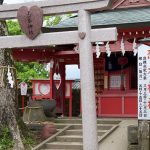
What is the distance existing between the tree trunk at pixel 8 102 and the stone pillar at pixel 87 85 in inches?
184

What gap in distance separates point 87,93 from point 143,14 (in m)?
8.03

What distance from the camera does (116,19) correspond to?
15.7 meters

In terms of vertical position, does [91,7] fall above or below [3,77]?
above

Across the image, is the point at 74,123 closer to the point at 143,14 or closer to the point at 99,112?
the point at 99,112

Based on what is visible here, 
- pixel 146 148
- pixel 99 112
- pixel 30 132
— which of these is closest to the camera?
pixel 146 148

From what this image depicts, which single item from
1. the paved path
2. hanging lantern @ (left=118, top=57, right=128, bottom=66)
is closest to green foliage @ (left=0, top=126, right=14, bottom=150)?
the paved path

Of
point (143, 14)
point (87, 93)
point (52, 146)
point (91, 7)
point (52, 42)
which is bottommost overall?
point (52, 146)

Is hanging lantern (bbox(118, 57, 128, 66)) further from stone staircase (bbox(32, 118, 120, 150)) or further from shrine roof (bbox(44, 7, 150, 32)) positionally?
stone staircase (bbox(32, 118, 120, 150))

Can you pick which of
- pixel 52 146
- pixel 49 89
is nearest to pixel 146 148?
pixel 52 146

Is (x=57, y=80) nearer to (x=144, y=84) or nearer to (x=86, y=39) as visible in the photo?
(x=144, y=84)

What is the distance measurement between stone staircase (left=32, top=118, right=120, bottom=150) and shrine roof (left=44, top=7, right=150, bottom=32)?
10.9 feet

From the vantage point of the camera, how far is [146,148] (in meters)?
11.6

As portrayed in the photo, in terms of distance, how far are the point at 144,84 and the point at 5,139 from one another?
4502 millimetres

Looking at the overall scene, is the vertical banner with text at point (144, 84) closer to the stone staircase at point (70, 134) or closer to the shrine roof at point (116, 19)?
the stone staircase at point (70, 134)
